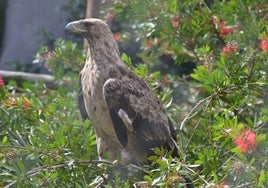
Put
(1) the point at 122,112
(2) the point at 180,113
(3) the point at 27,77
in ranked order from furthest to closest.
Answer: (3) the point at 27,77 < (2) the point at 180,113 < (1) the point at 122,112

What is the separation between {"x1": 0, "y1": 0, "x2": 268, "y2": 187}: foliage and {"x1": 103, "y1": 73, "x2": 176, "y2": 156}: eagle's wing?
0.36ft

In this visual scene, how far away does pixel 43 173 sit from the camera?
3.40 m

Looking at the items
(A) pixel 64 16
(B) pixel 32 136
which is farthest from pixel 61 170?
(A) pixel 64 16

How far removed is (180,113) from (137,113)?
0.93 meters

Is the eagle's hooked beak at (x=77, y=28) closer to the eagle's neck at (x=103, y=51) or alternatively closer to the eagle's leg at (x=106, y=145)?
the eagle's neck at (x=103, y=51)

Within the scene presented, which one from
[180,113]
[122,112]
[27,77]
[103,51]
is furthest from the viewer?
[27,77]

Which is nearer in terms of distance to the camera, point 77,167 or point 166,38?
point 77,167

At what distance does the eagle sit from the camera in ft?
13.3

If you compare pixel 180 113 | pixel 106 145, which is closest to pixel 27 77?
pixel 180 113

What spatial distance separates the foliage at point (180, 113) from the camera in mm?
3391

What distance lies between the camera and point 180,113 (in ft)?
16.5

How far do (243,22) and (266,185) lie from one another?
1247mm

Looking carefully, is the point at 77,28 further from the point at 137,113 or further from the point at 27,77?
the point at 27,77

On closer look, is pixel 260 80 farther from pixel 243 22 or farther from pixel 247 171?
pixel 247 171
